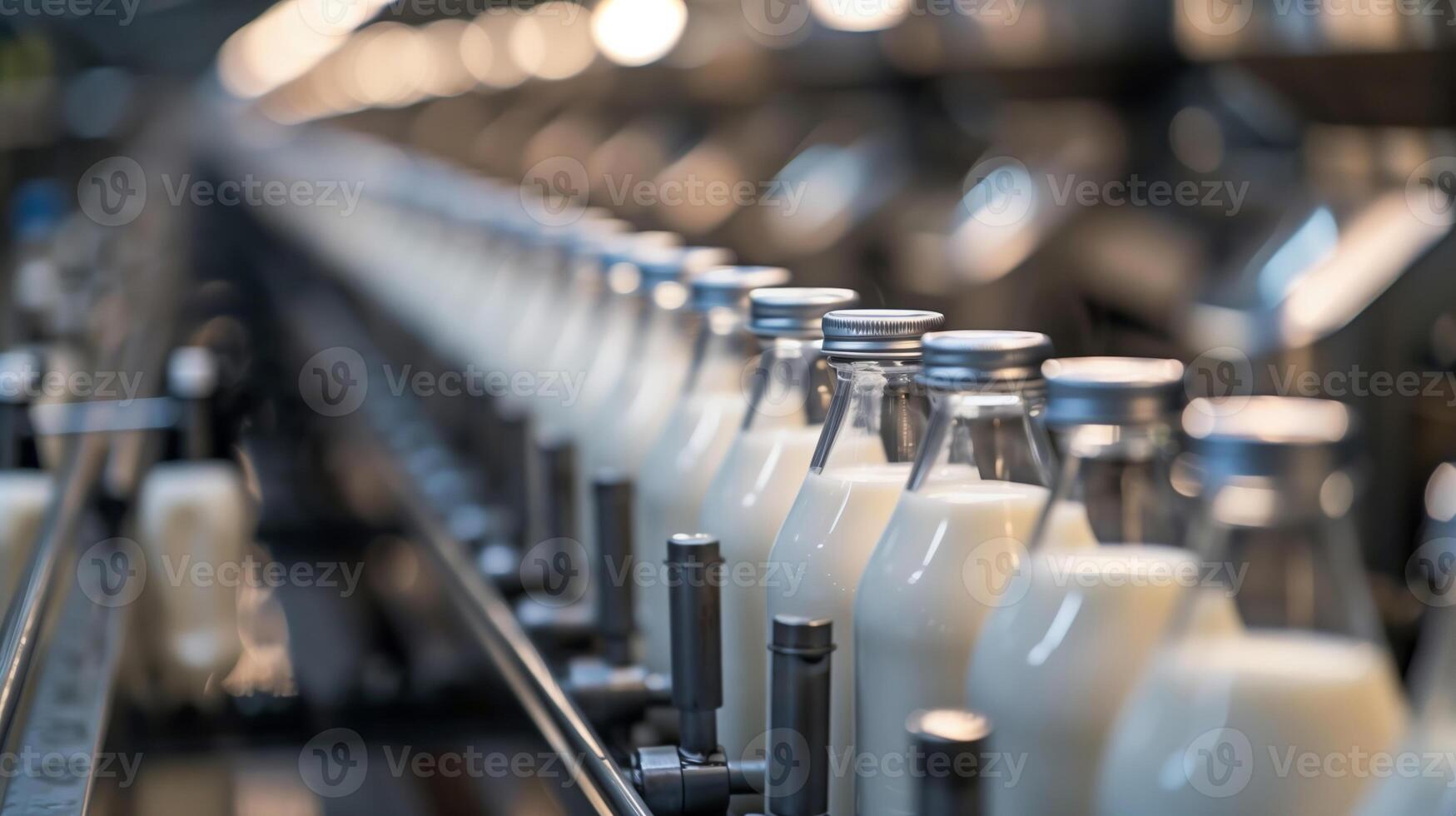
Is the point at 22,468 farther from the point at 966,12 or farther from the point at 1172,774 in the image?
the point at 966,12

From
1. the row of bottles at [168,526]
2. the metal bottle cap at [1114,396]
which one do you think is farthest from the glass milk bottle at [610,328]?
the metal bottle cap at [1114,396]

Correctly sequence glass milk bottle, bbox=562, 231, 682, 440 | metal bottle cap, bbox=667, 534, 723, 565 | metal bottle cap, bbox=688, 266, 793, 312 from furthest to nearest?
glass milk bottle, bbox=562, 231, 682, 440 → metal bottle cap, bbox=688, 266, 793, 312 → metal bottle cap, bbox=667, 534, 723, 565

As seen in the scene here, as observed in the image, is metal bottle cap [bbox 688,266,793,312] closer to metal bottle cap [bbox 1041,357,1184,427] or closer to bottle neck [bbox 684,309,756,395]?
bottle neck [bbox 684,309,756,395]

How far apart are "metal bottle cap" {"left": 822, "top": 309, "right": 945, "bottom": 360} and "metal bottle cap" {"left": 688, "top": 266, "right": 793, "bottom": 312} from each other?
0.24 m

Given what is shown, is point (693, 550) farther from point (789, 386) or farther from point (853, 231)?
point (853, 231)

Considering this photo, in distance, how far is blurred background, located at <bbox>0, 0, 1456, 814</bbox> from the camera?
116 cm

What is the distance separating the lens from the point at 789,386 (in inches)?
Answer: 32.7

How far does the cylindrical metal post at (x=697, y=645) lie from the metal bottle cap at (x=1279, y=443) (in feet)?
1.18

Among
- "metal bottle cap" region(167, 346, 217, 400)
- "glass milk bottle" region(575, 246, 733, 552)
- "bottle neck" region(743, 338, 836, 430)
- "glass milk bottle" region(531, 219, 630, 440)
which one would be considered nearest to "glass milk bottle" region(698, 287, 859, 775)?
"bottle neck" region(743, 338, 836, 430)

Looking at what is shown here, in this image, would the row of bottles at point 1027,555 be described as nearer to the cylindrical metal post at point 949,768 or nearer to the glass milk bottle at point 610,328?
the cylindrical metal post at point 949,768

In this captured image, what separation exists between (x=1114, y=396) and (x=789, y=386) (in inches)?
13.3

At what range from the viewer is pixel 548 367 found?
1.48 m

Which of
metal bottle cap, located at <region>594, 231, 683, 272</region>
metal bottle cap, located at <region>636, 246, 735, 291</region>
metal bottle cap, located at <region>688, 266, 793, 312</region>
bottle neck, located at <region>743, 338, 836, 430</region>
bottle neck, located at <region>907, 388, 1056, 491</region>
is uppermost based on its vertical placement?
metal bottle cap, located at <region>594, 231, 683, 272</region>

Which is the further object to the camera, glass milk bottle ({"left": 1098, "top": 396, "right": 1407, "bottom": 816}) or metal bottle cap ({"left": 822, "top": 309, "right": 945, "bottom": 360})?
metal bottle cap ({"left": 822, "top": 309, "right": 945, "bottom": 360})
